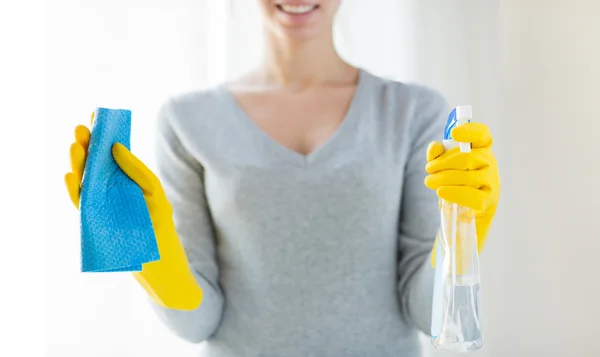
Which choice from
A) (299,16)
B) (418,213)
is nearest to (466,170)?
(418,213)

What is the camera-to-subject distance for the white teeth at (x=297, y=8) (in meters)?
0.88

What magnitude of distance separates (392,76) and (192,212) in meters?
0.41

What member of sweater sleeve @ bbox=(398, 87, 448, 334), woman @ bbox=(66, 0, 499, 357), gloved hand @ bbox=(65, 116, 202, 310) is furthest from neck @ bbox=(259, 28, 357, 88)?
gloved hand @ bbox=(65, 116, 202, 310)

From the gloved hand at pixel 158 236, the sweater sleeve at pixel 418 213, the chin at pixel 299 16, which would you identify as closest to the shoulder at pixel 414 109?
the sweater sleeve at pixel 418 213

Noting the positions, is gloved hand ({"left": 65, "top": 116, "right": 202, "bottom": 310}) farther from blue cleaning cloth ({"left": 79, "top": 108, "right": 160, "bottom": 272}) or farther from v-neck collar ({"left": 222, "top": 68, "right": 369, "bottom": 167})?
v-neck collar ({"left": 222, "top": 68, "right": 369, "bottom": 167})

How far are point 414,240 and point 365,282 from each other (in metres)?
0.09

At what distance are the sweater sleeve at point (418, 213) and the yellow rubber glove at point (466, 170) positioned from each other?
21cm

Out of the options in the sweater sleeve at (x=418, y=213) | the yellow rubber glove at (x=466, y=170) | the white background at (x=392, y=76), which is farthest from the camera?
the white background at (x=392, y=76)

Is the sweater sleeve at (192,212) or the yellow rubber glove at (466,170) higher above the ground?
the yellow rubber glove at (466,170)

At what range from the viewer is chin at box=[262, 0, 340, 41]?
34.5 inches

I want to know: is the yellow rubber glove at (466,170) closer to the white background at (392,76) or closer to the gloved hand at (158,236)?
the gloved hand at (158,236)

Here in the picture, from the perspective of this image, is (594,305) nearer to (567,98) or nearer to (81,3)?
(567,98)

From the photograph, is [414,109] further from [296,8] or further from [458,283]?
[458,283]

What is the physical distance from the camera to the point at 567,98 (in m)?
1.03
